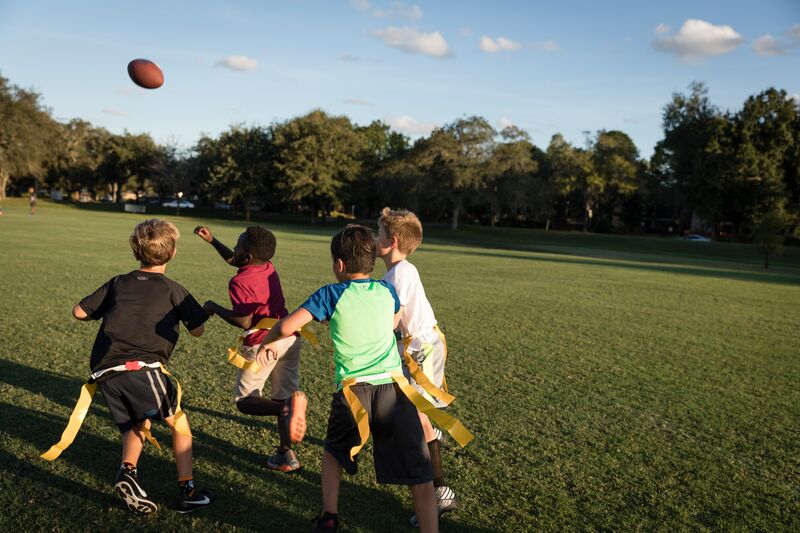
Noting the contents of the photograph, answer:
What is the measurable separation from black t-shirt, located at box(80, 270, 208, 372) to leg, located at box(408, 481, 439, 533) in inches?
62.7

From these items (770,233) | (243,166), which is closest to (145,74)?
(770,233)

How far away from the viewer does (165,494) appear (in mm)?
3553

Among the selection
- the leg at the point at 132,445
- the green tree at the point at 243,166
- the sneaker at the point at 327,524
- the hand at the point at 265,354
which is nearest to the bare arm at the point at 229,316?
the hand at the point at 265,354

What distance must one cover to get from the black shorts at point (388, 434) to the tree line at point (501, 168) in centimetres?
4811

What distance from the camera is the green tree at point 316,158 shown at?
56844mm

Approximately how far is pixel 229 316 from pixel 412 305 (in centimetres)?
118

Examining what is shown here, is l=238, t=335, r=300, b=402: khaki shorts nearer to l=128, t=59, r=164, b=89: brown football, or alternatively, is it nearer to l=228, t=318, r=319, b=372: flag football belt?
l=228, t=318, r=319, b=372: flag football belt

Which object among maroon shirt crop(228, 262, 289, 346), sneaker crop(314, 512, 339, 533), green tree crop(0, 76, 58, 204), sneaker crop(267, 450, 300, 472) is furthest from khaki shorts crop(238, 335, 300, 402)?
green tree crop(0, 76, 58, 204)

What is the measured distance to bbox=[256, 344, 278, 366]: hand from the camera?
323cm

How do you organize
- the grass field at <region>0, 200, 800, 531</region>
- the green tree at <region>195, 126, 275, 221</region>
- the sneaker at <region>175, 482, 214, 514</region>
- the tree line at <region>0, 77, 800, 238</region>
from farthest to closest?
1. the green tree at <region>195, 126, 275, 221</region>
2. the tree line at <region>0, 77, 800, 238</region>
3. the grass field at <region>0, 200, 800, 531</region>
4. the sneaker at <region>175, 482, 214, 514</region>

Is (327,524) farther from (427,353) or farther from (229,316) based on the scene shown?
(229,316)

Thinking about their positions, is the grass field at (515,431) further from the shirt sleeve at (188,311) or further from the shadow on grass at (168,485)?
the shirt sleeve at (188,311)

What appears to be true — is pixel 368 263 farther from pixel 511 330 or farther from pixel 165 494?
pixel 511 330

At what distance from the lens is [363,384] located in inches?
119
